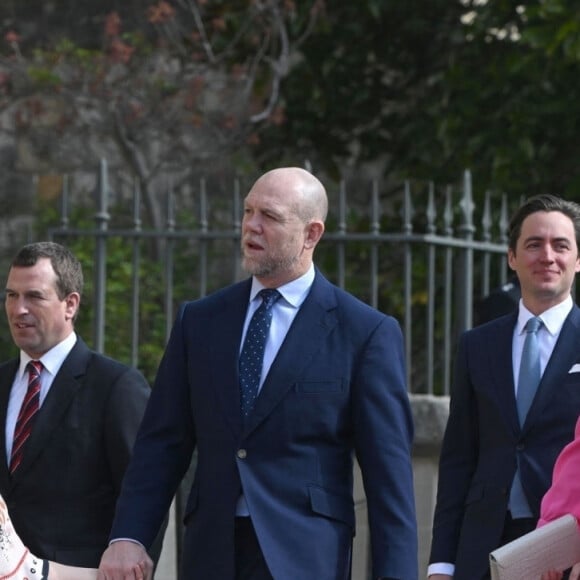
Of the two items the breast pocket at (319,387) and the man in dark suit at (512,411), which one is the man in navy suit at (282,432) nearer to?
the breast pocket at (319,387)

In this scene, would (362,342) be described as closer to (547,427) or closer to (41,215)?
(547,427)

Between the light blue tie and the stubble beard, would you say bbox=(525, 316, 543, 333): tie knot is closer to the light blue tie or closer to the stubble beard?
the light blue tie

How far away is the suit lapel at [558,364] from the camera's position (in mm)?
4945

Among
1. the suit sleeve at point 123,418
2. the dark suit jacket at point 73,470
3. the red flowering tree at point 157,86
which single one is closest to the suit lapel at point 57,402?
the dark suit jacket at point 73,470

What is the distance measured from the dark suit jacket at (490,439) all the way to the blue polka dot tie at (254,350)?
2.46ft

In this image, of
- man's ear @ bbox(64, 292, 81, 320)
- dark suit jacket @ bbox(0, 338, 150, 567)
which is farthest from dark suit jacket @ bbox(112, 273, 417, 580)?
man's ear @ bbox(64, 292, 81, 320)

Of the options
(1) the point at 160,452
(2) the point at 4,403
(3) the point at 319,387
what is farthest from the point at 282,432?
(2) the point at 4,403

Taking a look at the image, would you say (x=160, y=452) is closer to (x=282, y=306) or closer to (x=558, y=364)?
(x=282, y=306)

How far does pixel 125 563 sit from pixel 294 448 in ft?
1.74

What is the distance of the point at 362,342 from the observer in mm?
4625

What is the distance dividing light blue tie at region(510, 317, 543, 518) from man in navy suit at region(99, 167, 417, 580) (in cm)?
46

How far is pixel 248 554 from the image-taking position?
14.7 ft

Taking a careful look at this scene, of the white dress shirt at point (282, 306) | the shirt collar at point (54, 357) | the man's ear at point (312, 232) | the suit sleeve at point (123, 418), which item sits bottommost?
the suit sleeve at point (123, 418)

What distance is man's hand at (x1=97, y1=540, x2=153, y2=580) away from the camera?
4.49m
